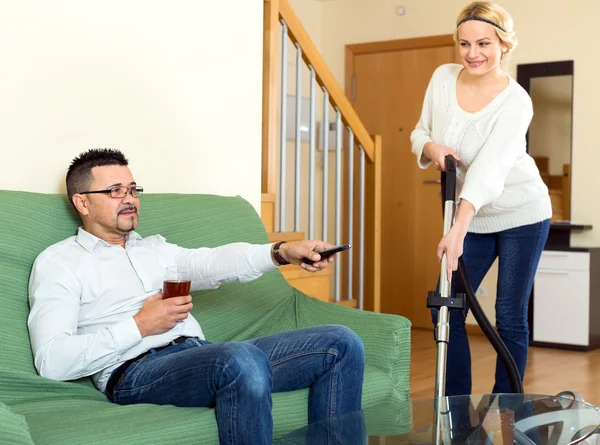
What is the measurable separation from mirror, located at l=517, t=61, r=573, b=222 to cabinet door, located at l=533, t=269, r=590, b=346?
45 centimetres

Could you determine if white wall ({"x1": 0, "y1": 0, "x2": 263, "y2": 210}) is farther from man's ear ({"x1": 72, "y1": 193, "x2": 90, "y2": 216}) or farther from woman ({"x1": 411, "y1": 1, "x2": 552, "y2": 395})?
woman ({"x1": 411, "y1": 1, "x2": 552, "y2": 395})

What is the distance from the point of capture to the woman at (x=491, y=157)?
8.14 feet

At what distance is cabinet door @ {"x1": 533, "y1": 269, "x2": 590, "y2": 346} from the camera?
523cm

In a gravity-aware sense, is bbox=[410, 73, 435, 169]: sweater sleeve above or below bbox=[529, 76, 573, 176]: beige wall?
below

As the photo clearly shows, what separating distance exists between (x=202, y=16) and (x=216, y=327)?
1.24m

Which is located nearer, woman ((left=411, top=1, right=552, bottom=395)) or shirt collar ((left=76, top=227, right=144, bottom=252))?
shirt collar ((left=76, top=227, right=144, bottom=252))

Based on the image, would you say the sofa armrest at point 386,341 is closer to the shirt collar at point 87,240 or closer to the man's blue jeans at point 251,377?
the man's blue jeans at point 251,377

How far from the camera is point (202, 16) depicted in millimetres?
3166

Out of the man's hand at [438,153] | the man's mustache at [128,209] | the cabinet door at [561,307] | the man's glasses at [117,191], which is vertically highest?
the man's hand at [438,153]

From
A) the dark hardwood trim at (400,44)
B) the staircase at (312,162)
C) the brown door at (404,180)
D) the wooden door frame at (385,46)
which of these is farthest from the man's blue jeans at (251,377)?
the dark hardwood trim at (400,44)

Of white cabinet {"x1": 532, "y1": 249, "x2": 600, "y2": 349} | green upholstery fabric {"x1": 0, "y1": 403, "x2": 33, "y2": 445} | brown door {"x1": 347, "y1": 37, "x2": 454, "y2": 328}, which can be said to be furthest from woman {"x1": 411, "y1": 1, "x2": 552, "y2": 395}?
brown door {"x1": 347, "y1": 37, "x2": 454, "y2": 328}

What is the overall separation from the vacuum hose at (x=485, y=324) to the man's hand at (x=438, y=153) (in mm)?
26

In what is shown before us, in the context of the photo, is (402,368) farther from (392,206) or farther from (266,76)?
(392,206)

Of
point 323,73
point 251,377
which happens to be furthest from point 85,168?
point 323,73
